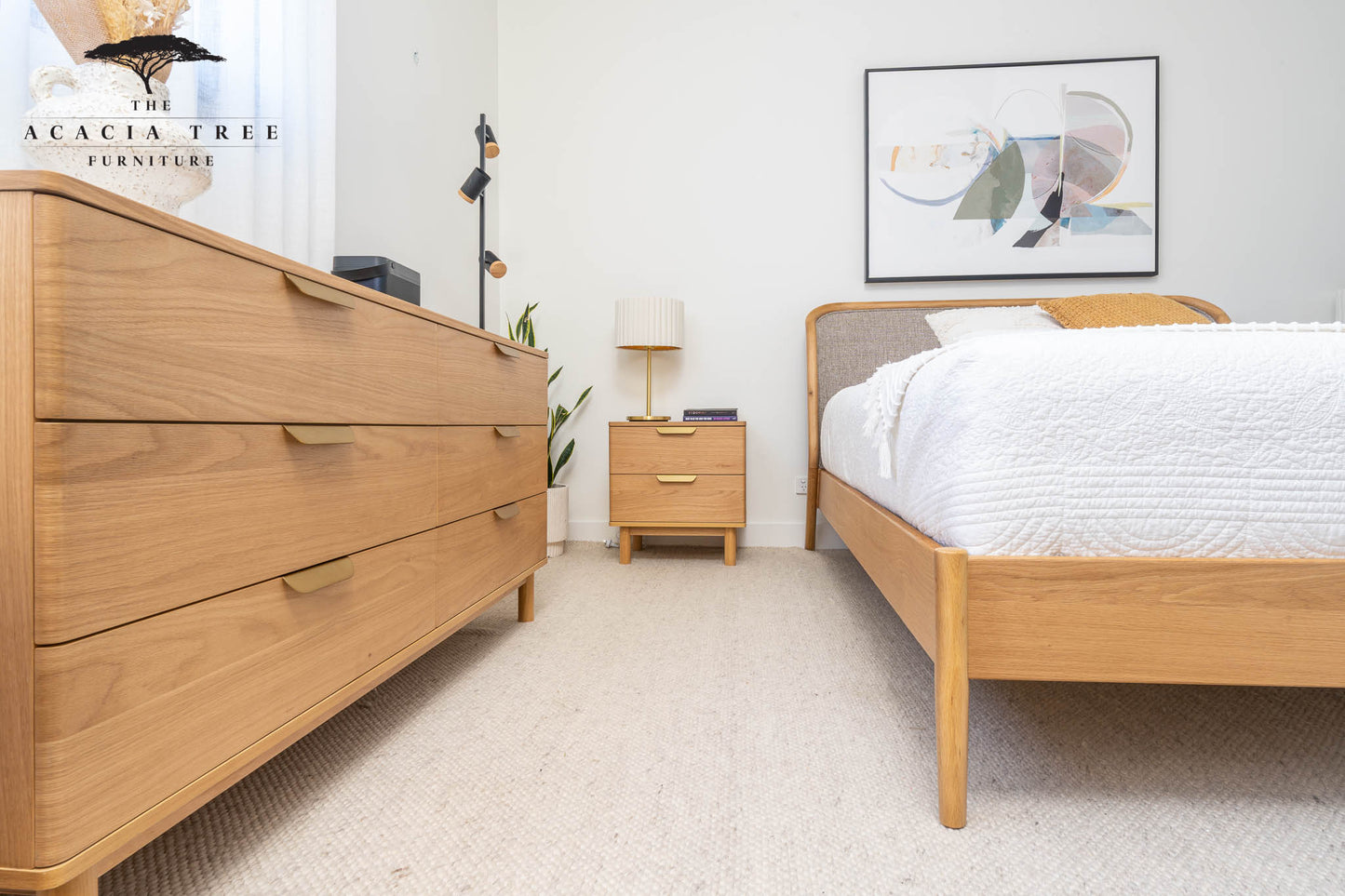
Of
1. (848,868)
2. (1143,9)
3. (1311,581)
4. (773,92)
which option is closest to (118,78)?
(848,868)

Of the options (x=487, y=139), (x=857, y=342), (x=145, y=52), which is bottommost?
(x=857, y=342)

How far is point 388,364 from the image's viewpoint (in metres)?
1.02

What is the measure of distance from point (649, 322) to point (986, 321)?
123 centimetres

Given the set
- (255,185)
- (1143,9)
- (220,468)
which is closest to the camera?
(220,468)

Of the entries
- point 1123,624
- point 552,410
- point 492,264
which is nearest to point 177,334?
point 1123,624

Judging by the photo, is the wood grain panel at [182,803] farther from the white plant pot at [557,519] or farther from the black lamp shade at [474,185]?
the white plant pot at [557,519]

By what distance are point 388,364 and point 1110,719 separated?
1.37m

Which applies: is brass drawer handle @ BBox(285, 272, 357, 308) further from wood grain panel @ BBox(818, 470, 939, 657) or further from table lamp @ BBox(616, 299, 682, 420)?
table lamp @ BBox(616, 299, 682, 420)

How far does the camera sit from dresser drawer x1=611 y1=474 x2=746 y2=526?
2395mm

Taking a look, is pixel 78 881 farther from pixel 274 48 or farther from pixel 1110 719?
pixel 274 48

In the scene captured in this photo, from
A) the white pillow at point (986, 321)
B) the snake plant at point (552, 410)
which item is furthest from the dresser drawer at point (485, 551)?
the white pillow at point (986, 321)

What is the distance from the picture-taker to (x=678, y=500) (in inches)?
94.7

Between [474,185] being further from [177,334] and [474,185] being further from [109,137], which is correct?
[177,334]

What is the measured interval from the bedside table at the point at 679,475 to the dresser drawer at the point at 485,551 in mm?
662
